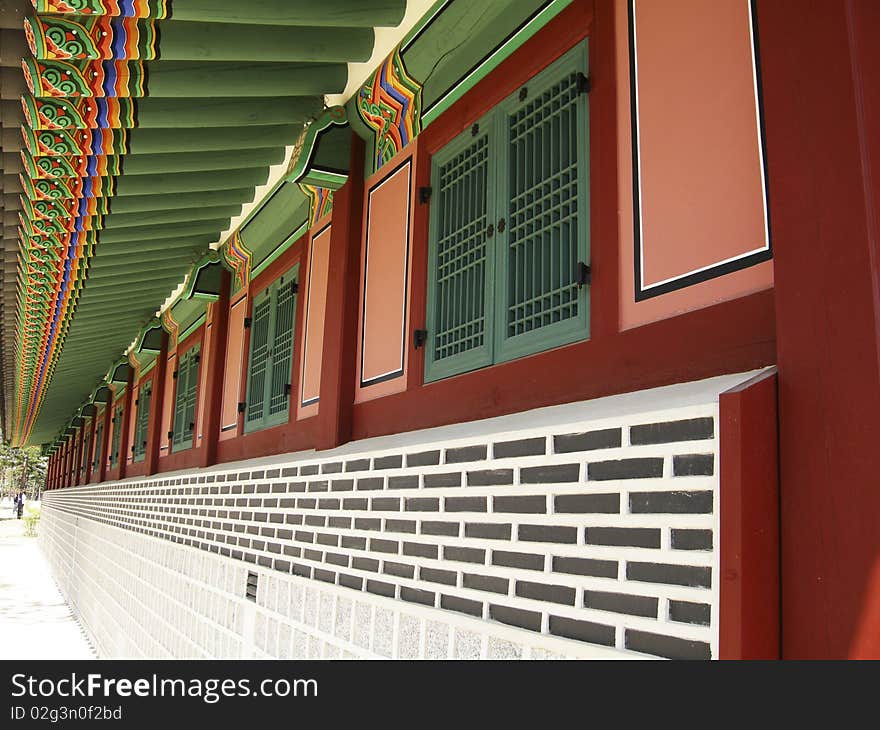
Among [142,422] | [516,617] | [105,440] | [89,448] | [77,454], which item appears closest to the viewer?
[516,617]

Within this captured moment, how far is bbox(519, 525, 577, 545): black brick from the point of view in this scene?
2035mm

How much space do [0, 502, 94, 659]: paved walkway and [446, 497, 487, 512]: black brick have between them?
781cm

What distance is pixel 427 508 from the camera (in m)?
2.71

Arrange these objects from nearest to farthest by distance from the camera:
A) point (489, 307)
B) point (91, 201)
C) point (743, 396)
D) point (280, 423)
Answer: point (743, 396) < point (489, 307) < point (91, 201) < point (280, 423)

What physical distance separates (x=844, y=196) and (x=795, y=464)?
1.82 ft

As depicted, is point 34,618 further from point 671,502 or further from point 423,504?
point 671,502

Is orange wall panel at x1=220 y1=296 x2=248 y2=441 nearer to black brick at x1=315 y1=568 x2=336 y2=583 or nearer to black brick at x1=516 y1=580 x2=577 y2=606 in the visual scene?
black brick at x1=315 y1=568 x2=336 y2=583

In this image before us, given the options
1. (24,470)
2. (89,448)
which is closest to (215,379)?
(89,448)

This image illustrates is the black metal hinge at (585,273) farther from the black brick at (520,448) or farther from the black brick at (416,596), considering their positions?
the black brick at (416,596)

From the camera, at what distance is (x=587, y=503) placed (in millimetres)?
1986

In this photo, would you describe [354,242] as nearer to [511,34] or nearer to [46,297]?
[511,34]

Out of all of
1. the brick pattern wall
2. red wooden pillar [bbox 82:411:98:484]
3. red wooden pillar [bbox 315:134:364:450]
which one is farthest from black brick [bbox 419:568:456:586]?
red wooden pillar [bbox 82:411:98:484]

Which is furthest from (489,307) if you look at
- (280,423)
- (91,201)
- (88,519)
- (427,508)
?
(88,519)

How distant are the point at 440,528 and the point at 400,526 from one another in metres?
0.31
